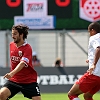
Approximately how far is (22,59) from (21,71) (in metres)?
0.33

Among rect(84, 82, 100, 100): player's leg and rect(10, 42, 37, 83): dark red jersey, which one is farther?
rect(84, 82, 100, 100): player's leg

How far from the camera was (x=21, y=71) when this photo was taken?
10.6 metres

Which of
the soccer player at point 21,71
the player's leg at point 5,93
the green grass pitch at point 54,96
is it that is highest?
the soccer player at point 21,71

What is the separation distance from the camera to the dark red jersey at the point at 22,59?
34.4ft

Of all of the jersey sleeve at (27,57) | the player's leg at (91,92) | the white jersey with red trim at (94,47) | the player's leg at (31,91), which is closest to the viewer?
the jersey sleeve at (27,57)

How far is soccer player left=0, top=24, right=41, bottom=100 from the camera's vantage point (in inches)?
413

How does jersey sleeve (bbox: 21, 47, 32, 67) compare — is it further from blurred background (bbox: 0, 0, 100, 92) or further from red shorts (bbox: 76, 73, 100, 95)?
blurred background (bbox: 0, 0, 100, 92)

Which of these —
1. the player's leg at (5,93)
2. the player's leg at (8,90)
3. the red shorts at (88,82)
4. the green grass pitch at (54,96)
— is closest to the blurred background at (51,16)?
the green grass pitch at (54,96)

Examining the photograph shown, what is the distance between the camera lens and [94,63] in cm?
1077

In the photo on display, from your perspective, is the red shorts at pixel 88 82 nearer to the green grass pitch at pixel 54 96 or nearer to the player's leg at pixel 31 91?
the player's leg at pixel 31 91

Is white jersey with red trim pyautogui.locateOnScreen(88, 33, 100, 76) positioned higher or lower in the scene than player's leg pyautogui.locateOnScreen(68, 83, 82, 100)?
higher

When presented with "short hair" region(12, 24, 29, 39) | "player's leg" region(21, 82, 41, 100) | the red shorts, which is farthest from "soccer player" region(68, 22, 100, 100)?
"short hair" region(12, 24, 29, 39)

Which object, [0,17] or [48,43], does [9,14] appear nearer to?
[0,17]

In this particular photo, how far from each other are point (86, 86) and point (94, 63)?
706 millimetres
